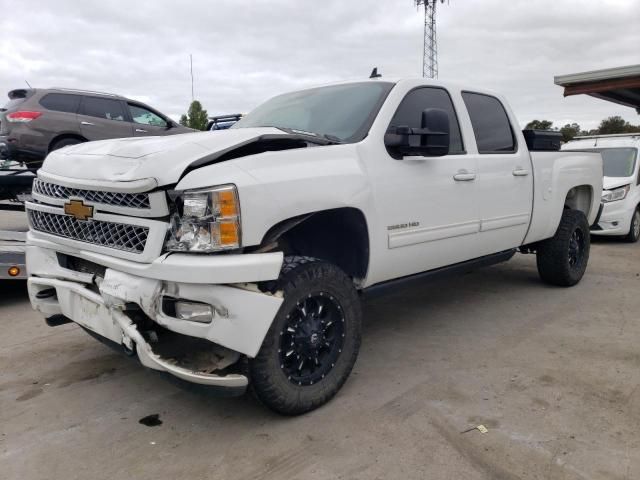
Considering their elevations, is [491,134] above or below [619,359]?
above

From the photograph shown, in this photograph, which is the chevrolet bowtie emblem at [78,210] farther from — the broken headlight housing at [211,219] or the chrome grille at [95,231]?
the broken headlight housing at [211,219]

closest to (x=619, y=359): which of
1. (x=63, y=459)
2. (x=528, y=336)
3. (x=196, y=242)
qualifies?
(x=528, y=336)

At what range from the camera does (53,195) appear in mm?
3104

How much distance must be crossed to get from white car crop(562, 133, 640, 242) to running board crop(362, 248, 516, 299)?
4.89 metres

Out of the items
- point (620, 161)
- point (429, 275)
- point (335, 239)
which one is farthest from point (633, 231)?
point (335, 239)

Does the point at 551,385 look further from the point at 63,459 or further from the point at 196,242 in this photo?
the point at 63,459

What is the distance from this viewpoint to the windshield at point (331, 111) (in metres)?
3.46

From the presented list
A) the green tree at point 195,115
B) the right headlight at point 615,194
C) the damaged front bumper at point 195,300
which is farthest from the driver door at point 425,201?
the green tree at point 195,115

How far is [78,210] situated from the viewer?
2861 mm

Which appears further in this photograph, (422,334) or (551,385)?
(422,334)

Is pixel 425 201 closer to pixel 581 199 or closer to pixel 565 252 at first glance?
pixel 565 252

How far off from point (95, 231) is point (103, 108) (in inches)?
302

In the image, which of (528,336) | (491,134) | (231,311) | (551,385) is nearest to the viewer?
(231,311)

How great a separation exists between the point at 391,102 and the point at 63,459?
2783mm
